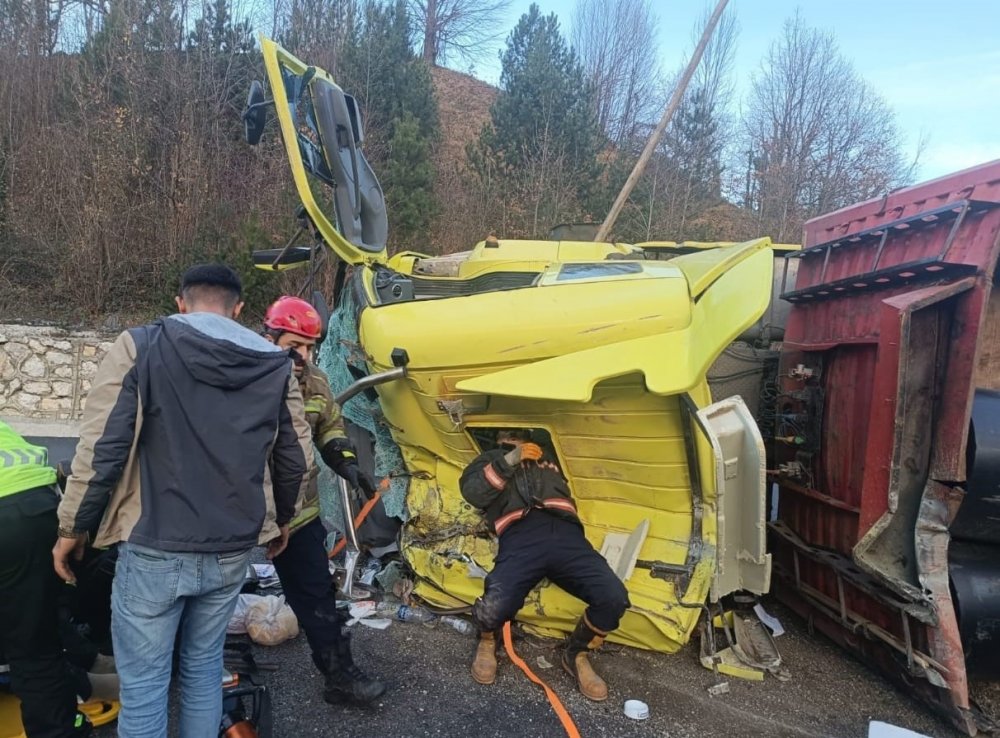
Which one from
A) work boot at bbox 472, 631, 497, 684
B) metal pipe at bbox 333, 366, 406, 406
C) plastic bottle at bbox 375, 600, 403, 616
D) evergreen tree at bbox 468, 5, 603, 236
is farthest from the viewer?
evergreen tree at bbox 468, 5, 603, 236

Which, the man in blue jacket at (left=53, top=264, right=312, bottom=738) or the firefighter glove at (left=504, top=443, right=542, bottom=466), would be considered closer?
the man in blue jacket at (left=53, top=264, right=312, bottom=738)

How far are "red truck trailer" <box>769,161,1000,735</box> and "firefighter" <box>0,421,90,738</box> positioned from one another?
281 centimetres

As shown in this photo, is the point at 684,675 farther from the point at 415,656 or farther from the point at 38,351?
the point at 38,351

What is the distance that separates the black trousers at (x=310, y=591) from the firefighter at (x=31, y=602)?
0.73m

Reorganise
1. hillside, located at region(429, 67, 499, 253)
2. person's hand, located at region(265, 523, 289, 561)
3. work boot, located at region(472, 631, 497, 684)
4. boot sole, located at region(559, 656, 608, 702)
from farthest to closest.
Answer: hillside, located at region(429, 67, 499, 253)
work boot, located at region(472, 631, 497, 684)
boot sole, located at region(559, 656, 608, 702)
person's hand, located at region(265, 523, 289, 561)

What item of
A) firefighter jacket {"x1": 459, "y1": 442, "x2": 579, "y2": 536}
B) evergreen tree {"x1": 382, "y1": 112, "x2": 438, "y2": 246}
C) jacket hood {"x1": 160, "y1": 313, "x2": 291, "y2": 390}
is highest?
evergreen tree {"x1": 382, "y1": 112, "x2": 438, "y2": 246}

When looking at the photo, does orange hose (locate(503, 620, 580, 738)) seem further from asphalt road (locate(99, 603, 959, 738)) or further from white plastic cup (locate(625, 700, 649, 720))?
white plastic cup (locate(625, 700, 649, 720))

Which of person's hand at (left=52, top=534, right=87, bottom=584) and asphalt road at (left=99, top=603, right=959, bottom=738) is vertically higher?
person's hand at (left=52, top=534, right=87, bottom=584)

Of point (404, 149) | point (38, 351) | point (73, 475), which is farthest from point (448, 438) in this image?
point (404, 149)

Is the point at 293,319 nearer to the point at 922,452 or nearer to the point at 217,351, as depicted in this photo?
the point at 217,351

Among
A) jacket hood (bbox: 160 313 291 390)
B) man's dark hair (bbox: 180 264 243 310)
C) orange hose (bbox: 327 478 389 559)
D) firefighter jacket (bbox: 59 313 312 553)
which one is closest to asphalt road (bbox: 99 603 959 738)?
orange hose (bbox: 327 478 389 559)

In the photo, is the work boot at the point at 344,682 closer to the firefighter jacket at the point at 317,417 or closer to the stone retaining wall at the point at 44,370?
the firefighter jacket at the point at 317,417

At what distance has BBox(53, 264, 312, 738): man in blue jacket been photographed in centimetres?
169

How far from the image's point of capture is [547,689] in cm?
263
